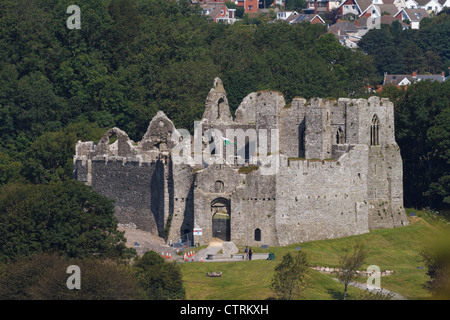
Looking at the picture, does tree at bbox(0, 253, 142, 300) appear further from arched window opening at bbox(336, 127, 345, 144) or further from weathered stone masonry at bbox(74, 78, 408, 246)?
arched window opening at bbox(336, 127, 345, 144)

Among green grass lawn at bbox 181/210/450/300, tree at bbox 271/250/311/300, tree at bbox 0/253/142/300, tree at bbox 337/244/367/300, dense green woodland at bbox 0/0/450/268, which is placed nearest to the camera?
tree at bbox 0/253/142/300

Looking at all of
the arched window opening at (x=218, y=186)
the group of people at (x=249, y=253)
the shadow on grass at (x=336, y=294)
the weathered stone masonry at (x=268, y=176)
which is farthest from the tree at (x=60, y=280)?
the weathered stone masonry at (x=268, y=176)

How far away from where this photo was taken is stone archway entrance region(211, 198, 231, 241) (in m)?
100

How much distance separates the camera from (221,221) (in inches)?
3989

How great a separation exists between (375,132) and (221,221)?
1817 cm

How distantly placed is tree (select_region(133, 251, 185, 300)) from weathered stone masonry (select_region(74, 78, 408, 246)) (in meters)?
12.2

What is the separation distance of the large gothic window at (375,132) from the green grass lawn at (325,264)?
7810mm

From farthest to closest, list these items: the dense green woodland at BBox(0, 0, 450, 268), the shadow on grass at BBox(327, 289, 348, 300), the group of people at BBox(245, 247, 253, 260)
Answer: the dense green woodland at BBox(0, 0, 450, 268)
the group of people at BBox(245, 247, 253, 260)
the shadow on grass at BBox(327, 289, 348, 300)

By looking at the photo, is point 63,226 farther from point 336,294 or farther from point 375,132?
point 375,132

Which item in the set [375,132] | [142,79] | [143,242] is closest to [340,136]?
[375,132]

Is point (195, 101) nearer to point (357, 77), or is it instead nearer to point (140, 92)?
point (140, 92)

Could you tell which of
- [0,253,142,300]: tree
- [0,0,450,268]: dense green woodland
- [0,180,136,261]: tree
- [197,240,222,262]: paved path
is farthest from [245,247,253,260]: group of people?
[0,0,450,268]: dense green woodland

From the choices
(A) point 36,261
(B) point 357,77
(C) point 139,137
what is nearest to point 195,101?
(C) point 139,137

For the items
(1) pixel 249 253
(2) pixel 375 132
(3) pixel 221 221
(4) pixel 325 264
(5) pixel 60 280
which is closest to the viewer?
(5) pixel 60 280
